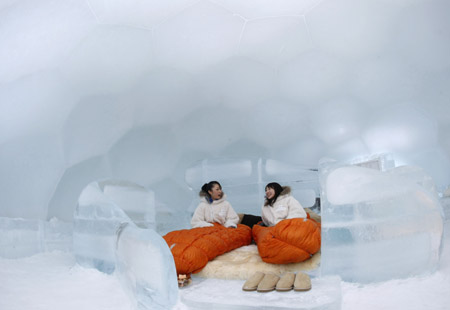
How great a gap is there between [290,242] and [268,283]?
716mm

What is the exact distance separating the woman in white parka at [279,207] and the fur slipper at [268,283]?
4.12 ft

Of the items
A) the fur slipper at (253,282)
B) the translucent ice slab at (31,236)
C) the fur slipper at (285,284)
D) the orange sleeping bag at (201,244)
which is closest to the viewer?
the fur slipper at (285,284)

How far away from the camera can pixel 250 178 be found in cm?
657

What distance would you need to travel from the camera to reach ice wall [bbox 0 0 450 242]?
4566mm

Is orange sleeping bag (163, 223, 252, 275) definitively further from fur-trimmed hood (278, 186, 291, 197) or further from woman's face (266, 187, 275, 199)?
fur-trimmed hood (278, 186, 291, 197)

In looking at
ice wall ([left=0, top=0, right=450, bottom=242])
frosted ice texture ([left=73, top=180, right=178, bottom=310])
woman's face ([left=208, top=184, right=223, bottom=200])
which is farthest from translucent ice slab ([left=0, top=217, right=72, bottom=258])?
woman's face ([left=208, top=184, right=223, bottom=200])

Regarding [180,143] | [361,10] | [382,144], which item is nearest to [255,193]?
[180,143]

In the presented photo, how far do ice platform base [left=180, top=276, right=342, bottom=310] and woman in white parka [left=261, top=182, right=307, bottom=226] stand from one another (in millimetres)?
1248

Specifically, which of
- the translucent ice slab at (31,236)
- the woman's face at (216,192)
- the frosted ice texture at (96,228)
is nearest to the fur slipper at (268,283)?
the frosted ice texture at (96,228)

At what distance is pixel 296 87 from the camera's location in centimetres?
606

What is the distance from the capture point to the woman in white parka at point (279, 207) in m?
4.90

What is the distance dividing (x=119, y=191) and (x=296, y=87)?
2.85 m

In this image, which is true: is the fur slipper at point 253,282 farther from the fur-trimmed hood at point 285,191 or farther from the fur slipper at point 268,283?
the fur-trimmed hood at point 285,191

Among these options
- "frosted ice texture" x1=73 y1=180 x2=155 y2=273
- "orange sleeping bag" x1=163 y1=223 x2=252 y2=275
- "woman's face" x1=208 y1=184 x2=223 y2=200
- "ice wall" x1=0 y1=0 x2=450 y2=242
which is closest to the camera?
"orange sleeping bag" x1=163 y1=223 x2=252 y2=275
